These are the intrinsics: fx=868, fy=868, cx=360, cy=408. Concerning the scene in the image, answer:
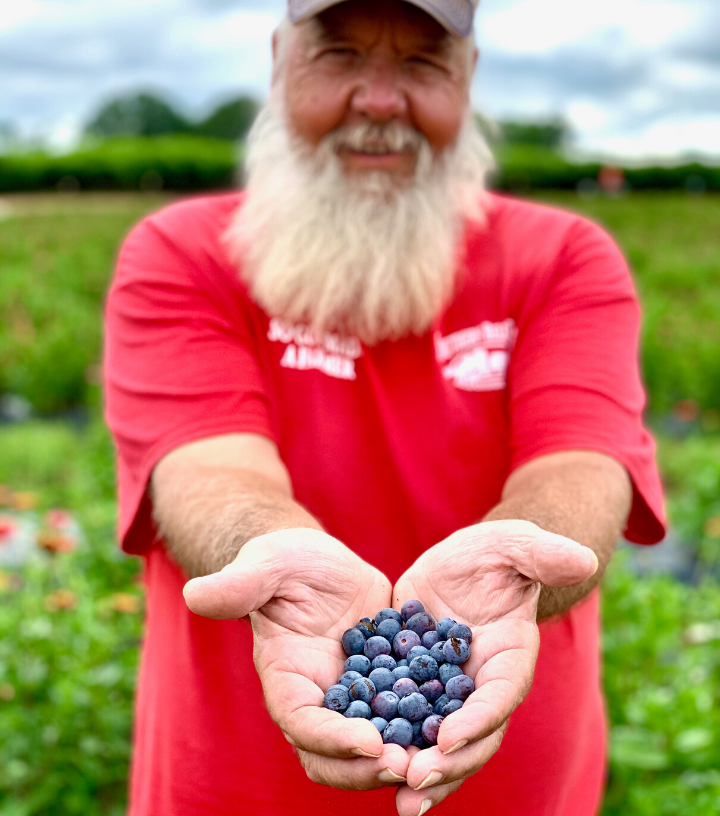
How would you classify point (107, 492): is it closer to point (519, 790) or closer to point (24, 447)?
point (24, 447)

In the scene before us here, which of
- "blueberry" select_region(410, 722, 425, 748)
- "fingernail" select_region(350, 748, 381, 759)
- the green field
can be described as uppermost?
"fingernail" select_region(350, 748, 381, 759)

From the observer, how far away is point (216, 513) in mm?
1599

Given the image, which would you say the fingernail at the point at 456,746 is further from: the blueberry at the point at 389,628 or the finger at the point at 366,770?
the blueberry at the point at 389,628

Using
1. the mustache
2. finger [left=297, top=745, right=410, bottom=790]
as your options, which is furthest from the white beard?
finger [left=297, top=745, right=410, bottom=790]

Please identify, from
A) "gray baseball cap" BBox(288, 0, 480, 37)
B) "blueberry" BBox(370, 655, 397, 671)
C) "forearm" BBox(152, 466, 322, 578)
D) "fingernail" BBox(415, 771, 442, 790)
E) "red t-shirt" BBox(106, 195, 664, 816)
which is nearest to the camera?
"fingernail" BBox(415, 771, 442, 790)

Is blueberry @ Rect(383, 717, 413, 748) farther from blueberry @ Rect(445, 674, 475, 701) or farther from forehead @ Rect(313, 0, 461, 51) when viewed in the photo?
forehead @ Rect(313, 0, 461, 51)

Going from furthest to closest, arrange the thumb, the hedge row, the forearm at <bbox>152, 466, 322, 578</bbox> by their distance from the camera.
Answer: the hedge row → the forearm at <bbox>152, 466, 322, 578</bbox> → the thumb

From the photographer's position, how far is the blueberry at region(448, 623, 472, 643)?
141 centimetres

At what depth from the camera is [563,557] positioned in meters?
1.32

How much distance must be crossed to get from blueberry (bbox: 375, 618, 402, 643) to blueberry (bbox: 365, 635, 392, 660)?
20mm

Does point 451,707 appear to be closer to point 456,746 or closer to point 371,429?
point 456,746

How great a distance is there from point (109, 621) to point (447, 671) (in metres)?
1.98

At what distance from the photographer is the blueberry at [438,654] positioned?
1.38 m

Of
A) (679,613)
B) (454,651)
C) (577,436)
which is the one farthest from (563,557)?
(679,613)
